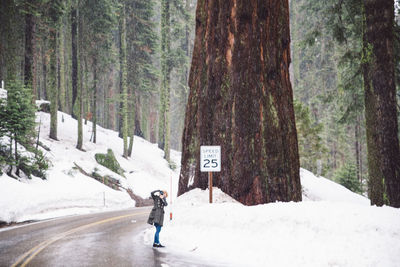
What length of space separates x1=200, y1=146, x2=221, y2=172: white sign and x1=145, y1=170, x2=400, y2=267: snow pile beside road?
976mm

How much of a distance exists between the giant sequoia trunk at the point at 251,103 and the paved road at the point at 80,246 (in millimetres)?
2866

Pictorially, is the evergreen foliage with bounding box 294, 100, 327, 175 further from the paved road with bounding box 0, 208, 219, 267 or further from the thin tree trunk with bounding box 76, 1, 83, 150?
the paved road with bounding box 0, 208, 219, 267

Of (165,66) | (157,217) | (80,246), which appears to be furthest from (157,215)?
(165,66)

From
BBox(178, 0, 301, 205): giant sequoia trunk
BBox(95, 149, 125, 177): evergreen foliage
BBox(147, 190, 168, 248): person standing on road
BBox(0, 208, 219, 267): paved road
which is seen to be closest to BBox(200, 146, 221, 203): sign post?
BBox(178, 0, 301, 205): giant sequoia trunk

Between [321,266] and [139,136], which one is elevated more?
[139,136]

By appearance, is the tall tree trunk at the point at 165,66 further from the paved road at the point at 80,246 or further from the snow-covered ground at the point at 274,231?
the paved road at the point at 80,246

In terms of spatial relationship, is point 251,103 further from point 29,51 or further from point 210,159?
point 29,51

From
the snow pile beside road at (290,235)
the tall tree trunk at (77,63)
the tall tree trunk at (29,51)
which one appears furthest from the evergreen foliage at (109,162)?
the snow pile beside road at (290,235)

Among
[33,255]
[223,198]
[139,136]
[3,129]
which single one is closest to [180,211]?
[223,198]

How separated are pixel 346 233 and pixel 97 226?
887 centimetres

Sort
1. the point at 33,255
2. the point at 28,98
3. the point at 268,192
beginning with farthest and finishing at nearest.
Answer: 1. the point at 28,98
2. the point at 268,192
3. the point at 33,255

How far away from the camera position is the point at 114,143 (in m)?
31.9

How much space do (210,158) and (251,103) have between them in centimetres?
191

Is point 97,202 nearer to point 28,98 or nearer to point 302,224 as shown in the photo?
point 28,98
